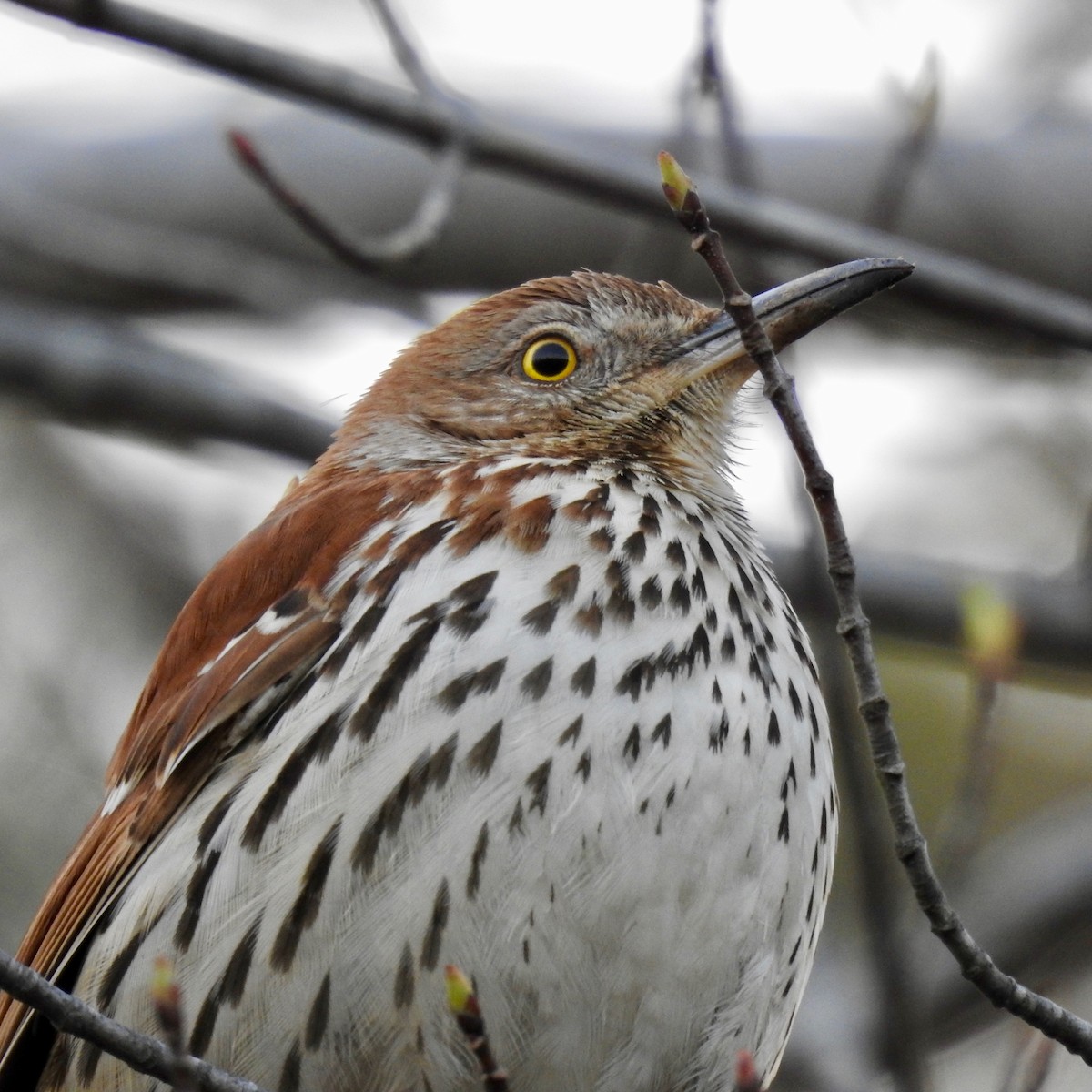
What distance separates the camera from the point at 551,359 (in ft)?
14.6

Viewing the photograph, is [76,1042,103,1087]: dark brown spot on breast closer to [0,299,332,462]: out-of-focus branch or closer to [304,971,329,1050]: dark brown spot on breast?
[304,971,329,1050]: dark brown spot on breast

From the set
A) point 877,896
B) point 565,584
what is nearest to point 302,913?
point 565,584

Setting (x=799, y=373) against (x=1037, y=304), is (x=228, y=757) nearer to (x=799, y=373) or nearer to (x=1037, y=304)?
(x=799, y=373)

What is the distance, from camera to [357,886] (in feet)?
10.8

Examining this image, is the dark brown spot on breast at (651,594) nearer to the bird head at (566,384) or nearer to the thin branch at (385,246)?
the bird head at (566,384)

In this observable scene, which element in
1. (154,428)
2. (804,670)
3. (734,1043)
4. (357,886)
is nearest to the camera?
(357,886)

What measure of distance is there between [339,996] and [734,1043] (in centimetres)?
83

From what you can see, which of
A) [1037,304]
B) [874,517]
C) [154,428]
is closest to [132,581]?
[154,428]

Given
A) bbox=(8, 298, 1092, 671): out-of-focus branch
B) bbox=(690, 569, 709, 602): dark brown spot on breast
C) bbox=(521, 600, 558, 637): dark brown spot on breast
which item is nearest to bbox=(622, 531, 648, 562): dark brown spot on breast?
bbox=(690, 569, 709, 602): dark brown spot on breast

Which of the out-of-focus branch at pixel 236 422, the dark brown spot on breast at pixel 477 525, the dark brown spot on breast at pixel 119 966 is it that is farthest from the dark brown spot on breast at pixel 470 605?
the out-of-focus branch at pixel 236 422

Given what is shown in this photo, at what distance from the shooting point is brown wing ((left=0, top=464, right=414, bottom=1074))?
3668 mm

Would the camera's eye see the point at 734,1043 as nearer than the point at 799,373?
Yes

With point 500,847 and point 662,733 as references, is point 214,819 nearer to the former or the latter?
point 500,847

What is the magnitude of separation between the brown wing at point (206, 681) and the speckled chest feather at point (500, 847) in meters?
0.05
